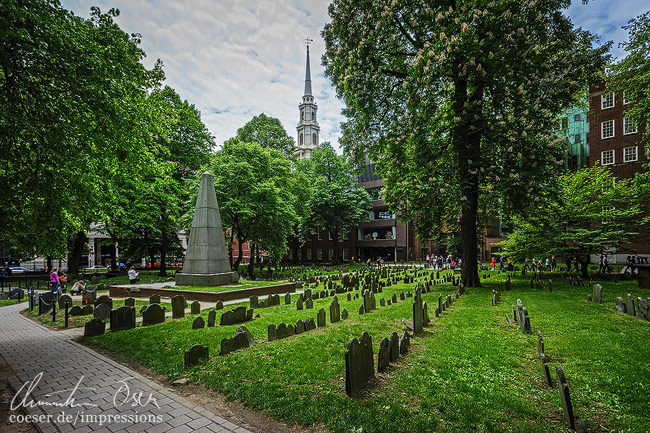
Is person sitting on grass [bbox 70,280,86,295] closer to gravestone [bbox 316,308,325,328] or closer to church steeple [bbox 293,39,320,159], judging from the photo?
gravestone [bbox 316,308,325,328]

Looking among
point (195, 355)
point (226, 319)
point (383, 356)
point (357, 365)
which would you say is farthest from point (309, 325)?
point (357, 365)

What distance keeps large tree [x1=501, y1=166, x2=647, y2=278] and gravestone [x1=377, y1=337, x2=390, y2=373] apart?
48.0 feet

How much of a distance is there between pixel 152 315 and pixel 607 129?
45.5m

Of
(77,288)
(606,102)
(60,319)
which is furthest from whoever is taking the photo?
(606,102)

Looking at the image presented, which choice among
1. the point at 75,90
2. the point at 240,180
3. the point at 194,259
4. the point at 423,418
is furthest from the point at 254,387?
the point at 240,180

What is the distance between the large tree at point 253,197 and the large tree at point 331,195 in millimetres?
15359

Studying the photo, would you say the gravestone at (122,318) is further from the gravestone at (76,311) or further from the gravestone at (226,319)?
the gravestone at (76,311)

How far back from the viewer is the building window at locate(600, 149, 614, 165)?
34.6 meters

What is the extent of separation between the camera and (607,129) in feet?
115

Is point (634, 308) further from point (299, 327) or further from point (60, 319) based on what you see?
point (60, 319)

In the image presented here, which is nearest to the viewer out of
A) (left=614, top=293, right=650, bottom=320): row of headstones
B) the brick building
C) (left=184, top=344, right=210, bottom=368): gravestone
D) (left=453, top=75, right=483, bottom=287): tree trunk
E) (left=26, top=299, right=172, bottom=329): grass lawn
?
(left=184, top=344, right=210, bottom=368): gravestone

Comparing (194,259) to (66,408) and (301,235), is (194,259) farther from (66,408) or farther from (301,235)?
(301,235)

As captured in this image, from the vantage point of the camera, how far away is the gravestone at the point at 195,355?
20.1ft

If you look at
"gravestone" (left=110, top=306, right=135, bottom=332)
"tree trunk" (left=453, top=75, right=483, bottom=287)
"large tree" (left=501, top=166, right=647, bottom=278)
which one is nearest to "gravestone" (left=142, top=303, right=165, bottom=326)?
"gravestone" (left=110, top=306, right=135, bottom=332)
